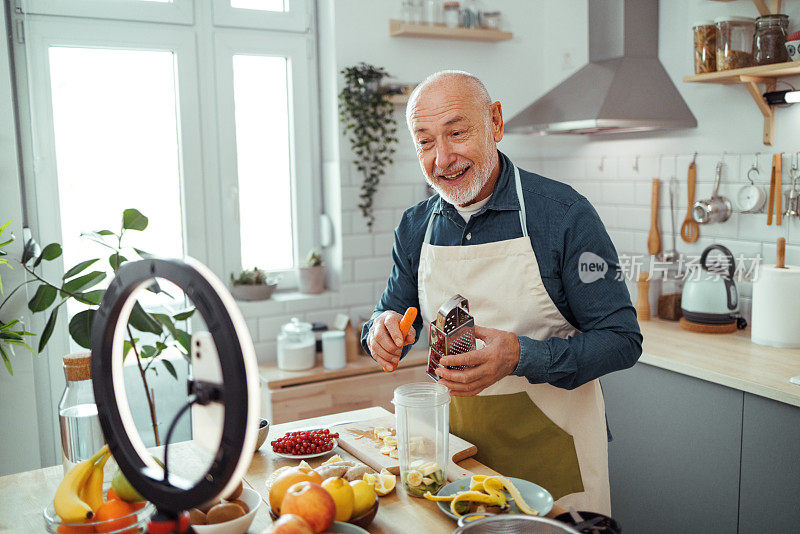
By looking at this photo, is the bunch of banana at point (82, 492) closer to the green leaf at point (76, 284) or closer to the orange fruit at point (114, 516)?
the orange fruit at point (114, 516)

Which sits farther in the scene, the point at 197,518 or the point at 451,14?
the point at 451,14

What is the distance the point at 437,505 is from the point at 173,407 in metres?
2.35

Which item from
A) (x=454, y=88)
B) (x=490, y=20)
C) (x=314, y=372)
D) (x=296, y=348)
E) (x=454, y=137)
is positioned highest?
(x=490, y=20)

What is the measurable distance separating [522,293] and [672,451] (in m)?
1.26

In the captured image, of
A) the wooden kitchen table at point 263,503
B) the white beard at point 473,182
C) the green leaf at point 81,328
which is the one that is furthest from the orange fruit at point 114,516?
the green leaf at point 81,328

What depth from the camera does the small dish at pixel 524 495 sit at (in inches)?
52.7

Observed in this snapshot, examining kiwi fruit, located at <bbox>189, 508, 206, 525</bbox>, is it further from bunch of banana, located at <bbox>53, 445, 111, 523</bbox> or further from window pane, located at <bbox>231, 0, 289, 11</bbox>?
window pane, located at <bbox>231, 0, 289, 11</bbox>

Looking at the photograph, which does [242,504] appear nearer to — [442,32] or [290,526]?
[290,526]

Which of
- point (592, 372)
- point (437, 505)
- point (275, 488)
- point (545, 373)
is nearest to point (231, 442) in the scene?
point (275, 488)

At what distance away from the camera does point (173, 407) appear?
3465 mm

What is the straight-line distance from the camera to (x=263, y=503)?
1446 mm

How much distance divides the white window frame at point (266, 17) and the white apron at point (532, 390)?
6.90 ft

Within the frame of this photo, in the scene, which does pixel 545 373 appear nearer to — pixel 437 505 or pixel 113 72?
pixel 437 505

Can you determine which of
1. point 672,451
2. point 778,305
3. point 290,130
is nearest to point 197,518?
point 672,451
